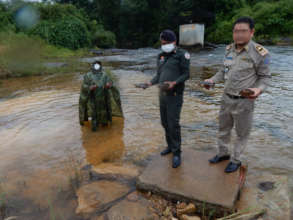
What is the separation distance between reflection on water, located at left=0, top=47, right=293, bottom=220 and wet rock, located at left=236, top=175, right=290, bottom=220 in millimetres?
266

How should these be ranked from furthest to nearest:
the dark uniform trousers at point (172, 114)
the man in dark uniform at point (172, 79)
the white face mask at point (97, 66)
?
1. the white face mask at point (97, 66)
2. the dark uniform trousers at point (172, 114)
3. the man in dark uniform at point (172, 79)

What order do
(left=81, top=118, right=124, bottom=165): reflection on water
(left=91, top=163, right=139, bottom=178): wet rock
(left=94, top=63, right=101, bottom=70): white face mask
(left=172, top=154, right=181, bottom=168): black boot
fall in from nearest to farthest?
(left=172, top=154, right=181, bottom=168): black boot
(left=91, top=163, right=139, bottom=178): wet rock
(left=81, top=118, right=124, bottom=165): reflection on water
(left=94, top=63, right=101, bottom=70): white face mask

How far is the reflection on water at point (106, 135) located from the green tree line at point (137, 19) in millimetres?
19930

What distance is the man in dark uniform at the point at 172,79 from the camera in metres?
2.94

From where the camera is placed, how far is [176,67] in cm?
301

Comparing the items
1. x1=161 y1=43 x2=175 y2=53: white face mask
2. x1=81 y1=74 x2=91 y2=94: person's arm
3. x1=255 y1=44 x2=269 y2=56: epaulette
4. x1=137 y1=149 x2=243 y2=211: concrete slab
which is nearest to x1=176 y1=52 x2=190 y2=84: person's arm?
x1=161 y1=43 x2=175 y2=53: white face mask

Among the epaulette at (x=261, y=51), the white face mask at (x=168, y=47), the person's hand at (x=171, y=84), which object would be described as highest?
the white face mask at (x=168, y=47)

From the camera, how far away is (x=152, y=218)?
2.60 metres

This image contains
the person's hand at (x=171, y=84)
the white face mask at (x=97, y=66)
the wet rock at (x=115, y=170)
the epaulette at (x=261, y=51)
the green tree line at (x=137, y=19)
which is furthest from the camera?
the green tree line at (x=137, y=19)

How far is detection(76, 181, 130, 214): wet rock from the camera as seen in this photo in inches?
110

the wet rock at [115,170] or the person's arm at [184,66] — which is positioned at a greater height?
the person's arm at [184,66]

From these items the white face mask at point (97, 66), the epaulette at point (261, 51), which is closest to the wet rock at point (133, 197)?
the epaulette at point (261, 51)

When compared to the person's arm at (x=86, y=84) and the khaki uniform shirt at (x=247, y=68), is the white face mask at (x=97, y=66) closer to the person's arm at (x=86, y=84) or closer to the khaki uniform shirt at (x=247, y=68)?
the person's arm at (x=86, y=84)

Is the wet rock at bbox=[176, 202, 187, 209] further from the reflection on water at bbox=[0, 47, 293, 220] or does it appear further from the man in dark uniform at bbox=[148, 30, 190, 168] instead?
the reflection on water at bbox=[0, 47, 293, 220]
